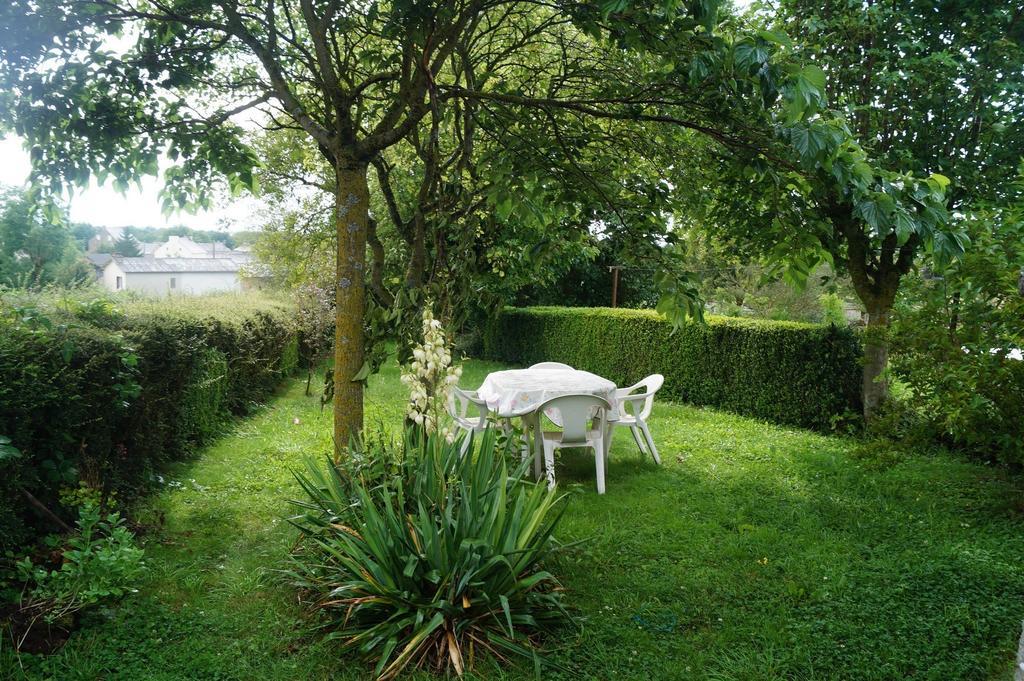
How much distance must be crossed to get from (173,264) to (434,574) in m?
52.4

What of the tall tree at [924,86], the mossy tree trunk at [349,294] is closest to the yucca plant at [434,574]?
the mossy tree trunk at [349,294]

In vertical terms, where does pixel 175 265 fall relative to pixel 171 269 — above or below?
above

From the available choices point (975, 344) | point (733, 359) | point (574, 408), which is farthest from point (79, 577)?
point (733, 359)

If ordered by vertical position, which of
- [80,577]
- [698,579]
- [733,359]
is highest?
[733,359]

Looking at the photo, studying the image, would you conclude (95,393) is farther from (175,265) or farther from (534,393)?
(175,265)

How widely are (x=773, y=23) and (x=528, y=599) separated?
675 cm

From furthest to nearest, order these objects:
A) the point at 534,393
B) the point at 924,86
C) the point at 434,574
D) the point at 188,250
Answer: the point at 188,250, the point at 924,86, the point at 534,393, the point at 434,574

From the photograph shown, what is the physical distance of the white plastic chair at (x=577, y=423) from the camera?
583cm

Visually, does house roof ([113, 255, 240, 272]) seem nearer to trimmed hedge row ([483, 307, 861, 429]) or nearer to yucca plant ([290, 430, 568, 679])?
trimmed hedge row ([483, 307, 861, 429])

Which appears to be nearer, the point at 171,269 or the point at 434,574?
the point at 434,574

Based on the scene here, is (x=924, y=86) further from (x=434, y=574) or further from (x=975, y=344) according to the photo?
(x=434, y=574)

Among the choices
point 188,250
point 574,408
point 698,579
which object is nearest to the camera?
point 698,579

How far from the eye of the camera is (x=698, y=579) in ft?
13.3

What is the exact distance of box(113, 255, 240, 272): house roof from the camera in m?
46.0
